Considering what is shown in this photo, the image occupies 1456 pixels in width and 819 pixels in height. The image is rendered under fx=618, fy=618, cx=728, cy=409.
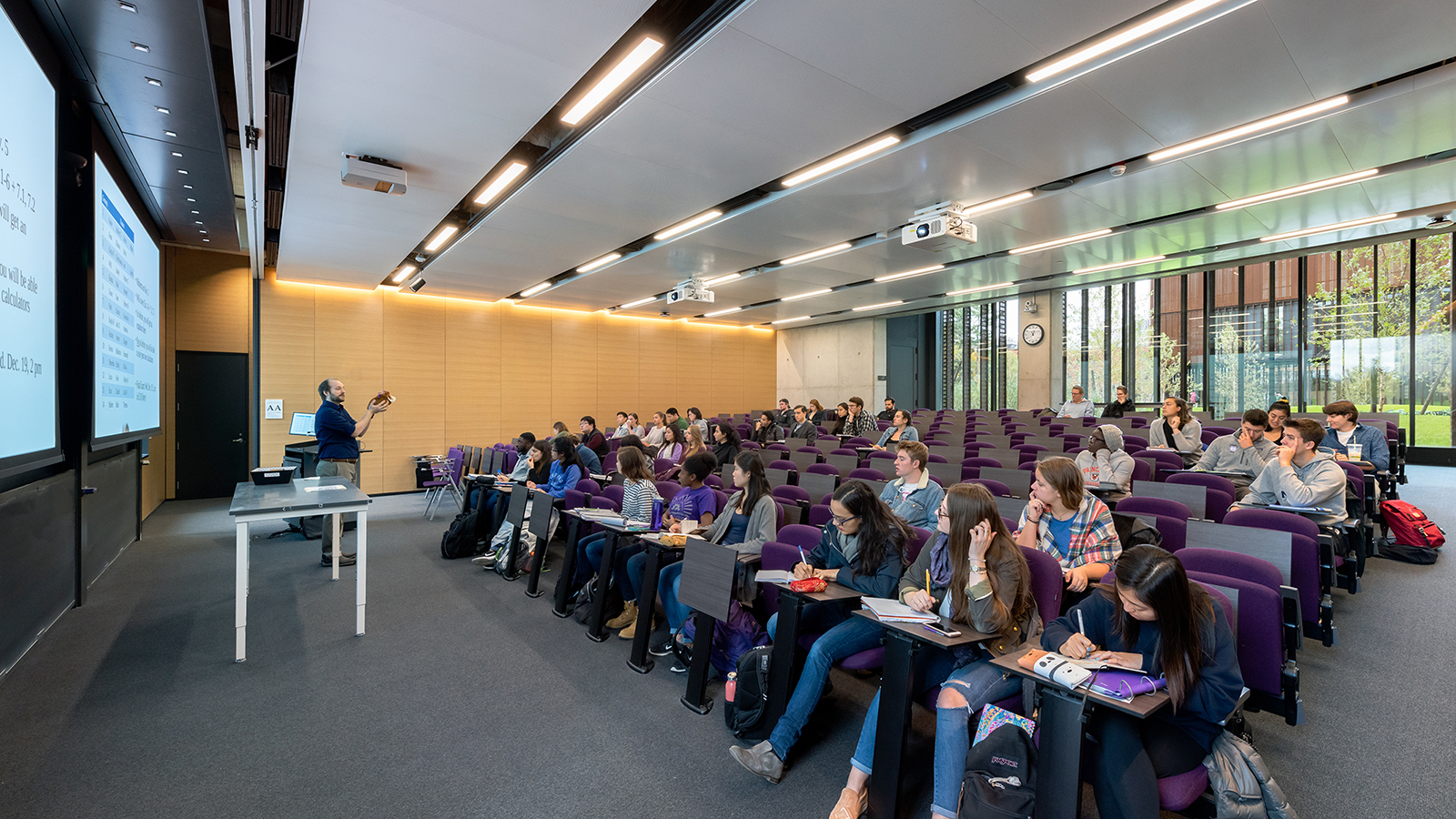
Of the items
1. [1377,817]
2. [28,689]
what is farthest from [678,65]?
[28,689]

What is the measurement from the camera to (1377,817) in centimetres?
229

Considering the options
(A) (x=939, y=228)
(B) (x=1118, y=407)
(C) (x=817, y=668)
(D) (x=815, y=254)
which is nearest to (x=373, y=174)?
(C) (x=817, y=668)

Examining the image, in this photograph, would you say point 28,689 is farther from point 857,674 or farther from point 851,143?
point 851,143

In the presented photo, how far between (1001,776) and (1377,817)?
5.03ft

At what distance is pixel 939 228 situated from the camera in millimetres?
6707

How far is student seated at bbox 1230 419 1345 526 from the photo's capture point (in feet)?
13.8

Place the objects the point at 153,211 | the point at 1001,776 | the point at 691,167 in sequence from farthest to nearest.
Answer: the point at 153,211, the point at 691,167, the point at 1001,776

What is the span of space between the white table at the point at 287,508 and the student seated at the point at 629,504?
1.51 metres

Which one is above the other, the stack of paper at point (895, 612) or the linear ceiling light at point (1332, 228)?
the linear ceiling light at point (1332, 228)

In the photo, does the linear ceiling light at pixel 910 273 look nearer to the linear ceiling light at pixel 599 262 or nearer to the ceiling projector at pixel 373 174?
the linear ceiling light at pixel 599 262

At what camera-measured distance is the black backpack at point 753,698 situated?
295 centimetres

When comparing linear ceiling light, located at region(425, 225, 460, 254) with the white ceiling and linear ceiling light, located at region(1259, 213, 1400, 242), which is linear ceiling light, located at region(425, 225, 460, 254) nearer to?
the white ceiling

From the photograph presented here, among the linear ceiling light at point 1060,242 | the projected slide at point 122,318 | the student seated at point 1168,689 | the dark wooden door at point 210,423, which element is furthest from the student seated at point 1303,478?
the dark wooden door at point 210,423

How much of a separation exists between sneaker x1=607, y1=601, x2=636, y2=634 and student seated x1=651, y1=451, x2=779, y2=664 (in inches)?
13.8
